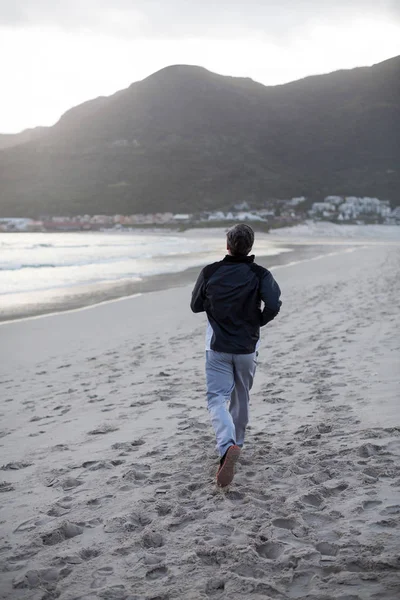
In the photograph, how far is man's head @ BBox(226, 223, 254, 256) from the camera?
3275mm

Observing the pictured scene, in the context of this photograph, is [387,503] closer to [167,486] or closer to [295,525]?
[295,525]

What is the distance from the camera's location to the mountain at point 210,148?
109 metres

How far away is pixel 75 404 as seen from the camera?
521cm

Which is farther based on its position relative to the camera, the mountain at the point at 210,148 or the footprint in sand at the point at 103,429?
A: the mountain at the point at 210,148

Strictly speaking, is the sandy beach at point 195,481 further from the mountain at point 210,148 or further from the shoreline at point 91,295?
the mountain at point 210,148

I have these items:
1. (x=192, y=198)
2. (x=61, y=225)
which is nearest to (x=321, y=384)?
(x=61, y=225)

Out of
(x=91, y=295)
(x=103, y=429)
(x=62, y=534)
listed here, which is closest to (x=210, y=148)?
(x=91, y=295)

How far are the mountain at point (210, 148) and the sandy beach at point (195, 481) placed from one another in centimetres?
9790

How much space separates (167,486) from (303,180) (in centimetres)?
12027

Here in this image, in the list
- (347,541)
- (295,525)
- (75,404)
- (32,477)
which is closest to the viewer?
(347,541)

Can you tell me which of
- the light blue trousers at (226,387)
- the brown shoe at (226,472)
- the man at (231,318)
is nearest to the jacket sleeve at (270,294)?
the man at (231,318)

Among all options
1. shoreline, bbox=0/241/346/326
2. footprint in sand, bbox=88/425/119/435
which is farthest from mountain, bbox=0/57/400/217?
footprint in sand, bbox=88/425/119/435

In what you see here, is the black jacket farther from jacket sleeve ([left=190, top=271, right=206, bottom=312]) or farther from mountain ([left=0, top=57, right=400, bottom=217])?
mountain ([left=0, top=57, right=400, bottom=217])

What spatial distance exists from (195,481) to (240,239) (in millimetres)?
1584
